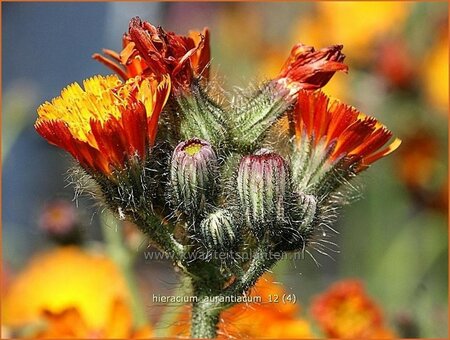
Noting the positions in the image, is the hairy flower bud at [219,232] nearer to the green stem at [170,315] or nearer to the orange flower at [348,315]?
the green stem at [170,315]

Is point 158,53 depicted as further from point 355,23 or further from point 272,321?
point 355,23

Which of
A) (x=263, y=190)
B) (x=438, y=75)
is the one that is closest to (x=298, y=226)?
(x=263, y=190)

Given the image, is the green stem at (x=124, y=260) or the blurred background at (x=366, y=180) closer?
the green stem at (x=124, y=260)

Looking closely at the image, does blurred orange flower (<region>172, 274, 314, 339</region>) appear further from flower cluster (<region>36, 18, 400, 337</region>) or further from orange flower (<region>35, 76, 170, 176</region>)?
orange flower (<region>35, 76, 170, 176</region>)

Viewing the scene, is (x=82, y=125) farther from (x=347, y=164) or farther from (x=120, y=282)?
(x=120, y=282)

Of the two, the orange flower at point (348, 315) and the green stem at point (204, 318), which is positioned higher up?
the orange flower at point (348, 315)

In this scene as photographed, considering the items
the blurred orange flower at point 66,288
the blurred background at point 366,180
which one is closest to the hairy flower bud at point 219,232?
the blurred background at point 366,180

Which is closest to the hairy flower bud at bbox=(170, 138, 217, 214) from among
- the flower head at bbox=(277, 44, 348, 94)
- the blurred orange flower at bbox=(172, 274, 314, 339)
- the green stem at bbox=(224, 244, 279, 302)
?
the green stem at bbox=(224, 244, 279, 302)
